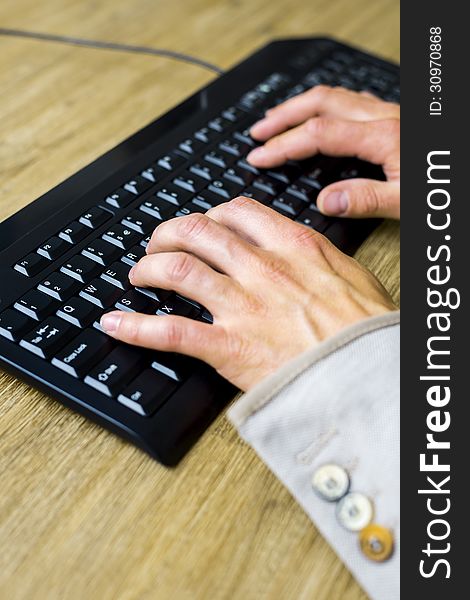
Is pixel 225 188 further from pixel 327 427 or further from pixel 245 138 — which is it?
pixel 327 427

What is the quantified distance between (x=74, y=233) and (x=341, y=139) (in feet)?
1.08

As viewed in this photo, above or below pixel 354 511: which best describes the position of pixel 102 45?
above

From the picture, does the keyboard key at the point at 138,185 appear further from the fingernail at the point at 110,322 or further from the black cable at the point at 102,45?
the black cable at the point at 102,45

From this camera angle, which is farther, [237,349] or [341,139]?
[341,139]

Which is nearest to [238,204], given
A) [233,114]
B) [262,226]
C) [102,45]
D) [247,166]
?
[262,226]

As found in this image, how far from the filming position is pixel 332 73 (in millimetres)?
959

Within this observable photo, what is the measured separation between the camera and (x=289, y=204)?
28.8 inches

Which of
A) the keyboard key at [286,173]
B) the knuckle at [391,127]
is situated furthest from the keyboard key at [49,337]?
the knuckle at [391,127]

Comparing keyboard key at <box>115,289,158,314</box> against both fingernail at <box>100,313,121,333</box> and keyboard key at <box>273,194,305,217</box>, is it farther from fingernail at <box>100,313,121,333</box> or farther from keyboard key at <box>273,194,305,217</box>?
keyboard key at <box>273,194,305,217</box>

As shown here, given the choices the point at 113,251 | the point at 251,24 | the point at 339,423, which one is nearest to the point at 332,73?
the point at 251,24

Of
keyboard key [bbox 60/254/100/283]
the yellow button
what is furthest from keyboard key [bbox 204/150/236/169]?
the yellow button

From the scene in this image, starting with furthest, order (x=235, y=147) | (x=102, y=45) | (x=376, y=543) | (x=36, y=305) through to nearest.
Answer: (x=102, y=45)
(x=235, y=147)
(x=36, y=305)
(x=376, y=543)

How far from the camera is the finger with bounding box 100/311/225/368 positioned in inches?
21.7

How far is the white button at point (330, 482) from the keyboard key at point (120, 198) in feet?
1.09
